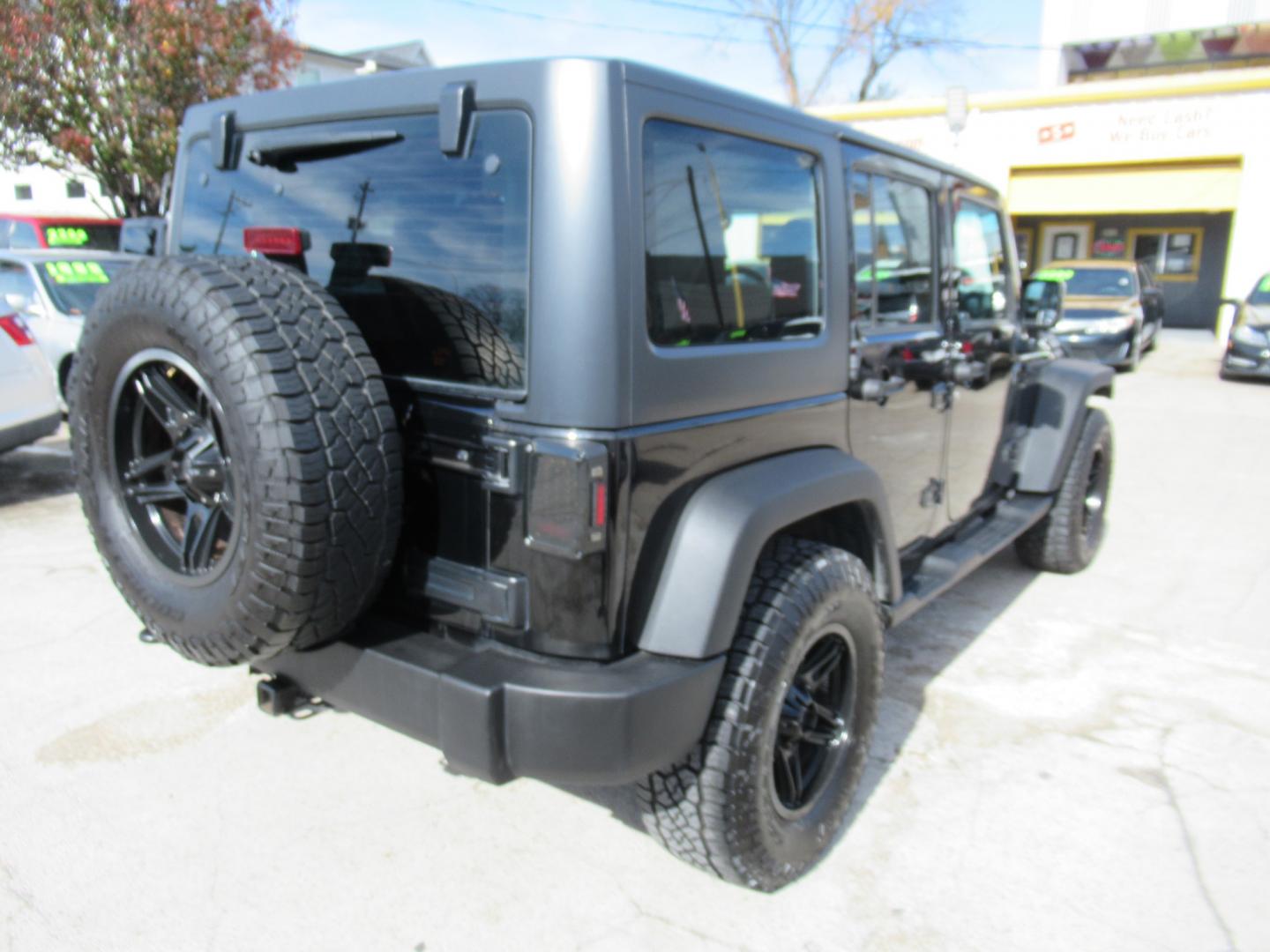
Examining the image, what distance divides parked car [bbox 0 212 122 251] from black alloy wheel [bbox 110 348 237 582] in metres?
11.5

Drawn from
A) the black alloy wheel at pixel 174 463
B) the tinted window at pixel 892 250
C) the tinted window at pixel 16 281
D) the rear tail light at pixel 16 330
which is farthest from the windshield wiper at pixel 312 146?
the tinted window at pixel 16 281

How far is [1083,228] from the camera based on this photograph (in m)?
20.6

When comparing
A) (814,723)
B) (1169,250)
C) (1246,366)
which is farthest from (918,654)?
(1169,250)

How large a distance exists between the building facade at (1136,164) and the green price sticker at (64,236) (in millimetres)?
11609

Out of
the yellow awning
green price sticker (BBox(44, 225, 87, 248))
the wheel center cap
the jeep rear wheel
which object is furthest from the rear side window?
the yellow awning

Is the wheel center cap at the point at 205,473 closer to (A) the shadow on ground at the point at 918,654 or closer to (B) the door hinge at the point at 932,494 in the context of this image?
(A) the shadow on ground at the point at 918,654

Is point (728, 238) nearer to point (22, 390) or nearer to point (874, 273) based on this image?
point (874, 273)

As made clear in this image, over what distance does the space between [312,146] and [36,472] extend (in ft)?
18.3

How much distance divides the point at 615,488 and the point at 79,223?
13269 millimetres

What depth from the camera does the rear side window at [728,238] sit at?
2096 millimetres

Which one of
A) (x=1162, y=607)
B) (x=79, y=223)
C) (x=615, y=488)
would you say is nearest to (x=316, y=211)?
(x=615, y=488)

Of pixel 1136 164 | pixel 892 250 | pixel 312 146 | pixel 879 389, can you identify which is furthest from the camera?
pixel 1136 164

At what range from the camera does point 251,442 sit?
1.94m

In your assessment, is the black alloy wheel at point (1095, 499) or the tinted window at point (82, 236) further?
the tinted window at point (82, 236)
